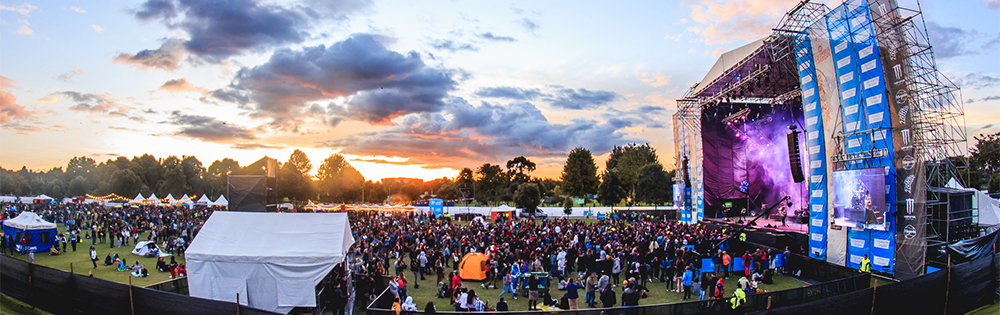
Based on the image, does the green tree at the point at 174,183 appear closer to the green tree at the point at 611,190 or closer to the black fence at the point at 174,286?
the green tree at the point at 611,190

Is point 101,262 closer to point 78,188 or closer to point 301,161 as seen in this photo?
point 301,161

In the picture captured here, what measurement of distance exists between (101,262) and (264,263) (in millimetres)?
15396

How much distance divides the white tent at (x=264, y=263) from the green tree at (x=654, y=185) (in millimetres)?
48237

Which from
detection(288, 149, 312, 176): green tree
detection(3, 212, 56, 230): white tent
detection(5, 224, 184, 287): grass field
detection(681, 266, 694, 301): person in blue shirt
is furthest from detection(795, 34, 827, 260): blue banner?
detection(288, 149, 312, 176): green tree

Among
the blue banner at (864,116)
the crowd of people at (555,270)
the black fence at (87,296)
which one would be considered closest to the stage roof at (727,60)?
the blue banner at (864,116)

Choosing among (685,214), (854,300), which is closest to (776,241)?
(854,300)

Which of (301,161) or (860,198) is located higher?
(301,161)

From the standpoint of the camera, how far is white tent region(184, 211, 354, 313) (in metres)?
8.70

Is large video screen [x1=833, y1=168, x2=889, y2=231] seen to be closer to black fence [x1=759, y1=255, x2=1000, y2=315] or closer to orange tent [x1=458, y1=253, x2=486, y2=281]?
black fence [x1=759, y1=255, x2=1000, y2=315]

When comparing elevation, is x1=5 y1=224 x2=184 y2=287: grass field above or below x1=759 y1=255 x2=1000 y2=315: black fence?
below

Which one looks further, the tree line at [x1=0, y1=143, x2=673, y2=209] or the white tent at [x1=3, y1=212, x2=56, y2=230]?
the tree line at [x1=0, y1=143, x2=673, y2=209]

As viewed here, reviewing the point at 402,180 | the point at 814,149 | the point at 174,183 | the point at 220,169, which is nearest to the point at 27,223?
the point at 814,149

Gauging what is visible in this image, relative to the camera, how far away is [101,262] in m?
18.2

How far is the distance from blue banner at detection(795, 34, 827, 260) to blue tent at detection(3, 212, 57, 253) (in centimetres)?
3247
